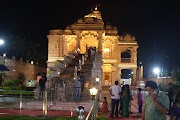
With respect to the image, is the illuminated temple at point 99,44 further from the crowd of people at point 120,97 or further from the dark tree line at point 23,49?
the crowd of people at point 120,97

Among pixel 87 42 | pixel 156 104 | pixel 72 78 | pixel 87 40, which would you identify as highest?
pixel 87 40

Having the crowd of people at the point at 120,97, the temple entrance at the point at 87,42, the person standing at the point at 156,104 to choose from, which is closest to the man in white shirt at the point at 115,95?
the crowd of people at the point at 120,97

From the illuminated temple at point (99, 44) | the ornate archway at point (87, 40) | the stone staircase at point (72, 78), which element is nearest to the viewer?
the stone staircase at point (72, 78)

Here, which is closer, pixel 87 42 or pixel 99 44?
pixel 99 44

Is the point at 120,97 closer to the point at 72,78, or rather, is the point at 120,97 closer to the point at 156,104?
the point at 156,104

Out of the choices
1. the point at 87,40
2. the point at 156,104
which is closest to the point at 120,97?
the point at 156,104

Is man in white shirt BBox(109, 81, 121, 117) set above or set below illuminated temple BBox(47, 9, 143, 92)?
A: below

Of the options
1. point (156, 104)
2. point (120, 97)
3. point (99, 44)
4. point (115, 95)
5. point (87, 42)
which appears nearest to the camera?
point (156, 104)

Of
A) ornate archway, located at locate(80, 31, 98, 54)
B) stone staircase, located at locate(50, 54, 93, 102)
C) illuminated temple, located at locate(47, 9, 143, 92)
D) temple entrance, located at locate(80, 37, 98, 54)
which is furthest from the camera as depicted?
temple entrance, located at locate(80, 37, 98, 54)

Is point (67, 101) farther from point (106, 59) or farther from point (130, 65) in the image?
point (130, 65)

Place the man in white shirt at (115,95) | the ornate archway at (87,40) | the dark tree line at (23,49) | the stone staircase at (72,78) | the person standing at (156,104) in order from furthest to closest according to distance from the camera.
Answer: the dark tree line at (23,49) → the ornate archway at (87,40) → the stone staircase at (72,78) → the man in white shirt at (115,95) → the person standing at (156,104)

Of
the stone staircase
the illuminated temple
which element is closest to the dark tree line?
the illuminated temple

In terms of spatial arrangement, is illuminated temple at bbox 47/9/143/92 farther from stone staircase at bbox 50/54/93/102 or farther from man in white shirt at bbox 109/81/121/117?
man in white shirt at bbox 109/81/121/117

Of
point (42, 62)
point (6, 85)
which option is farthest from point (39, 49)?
point (6, 85)
